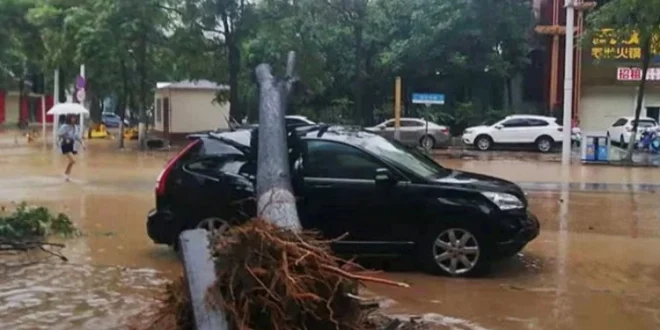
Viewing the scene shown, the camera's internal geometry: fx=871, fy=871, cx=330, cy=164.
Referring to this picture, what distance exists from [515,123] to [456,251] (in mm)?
27152

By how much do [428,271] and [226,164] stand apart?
2420 millimetres

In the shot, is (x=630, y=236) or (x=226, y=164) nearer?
(x=226, y=164)

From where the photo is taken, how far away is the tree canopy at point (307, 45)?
30.2 meters

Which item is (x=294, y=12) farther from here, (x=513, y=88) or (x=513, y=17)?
(x=513, y=88)

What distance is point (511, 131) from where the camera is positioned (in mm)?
35000

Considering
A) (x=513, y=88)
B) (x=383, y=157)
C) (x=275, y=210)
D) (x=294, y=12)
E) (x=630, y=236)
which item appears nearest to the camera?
(x=275, y=210)

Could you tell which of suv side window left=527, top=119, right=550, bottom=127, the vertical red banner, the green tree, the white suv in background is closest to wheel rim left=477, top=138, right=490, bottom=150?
the white suv in background

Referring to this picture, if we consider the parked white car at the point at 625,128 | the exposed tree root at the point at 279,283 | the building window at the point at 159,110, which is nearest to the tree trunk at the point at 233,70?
the building window at the point at 159,110

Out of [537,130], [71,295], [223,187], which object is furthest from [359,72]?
[71,295]

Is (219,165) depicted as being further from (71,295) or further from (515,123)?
(515,123)

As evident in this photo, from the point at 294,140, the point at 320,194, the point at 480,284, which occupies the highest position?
the point at 294,140

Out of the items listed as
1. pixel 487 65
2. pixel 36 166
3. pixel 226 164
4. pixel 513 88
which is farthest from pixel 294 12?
pixel 226 164

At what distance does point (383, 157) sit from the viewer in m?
9.00

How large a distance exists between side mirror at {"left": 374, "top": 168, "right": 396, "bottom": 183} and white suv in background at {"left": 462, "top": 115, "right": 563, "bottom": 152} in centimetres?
2662
